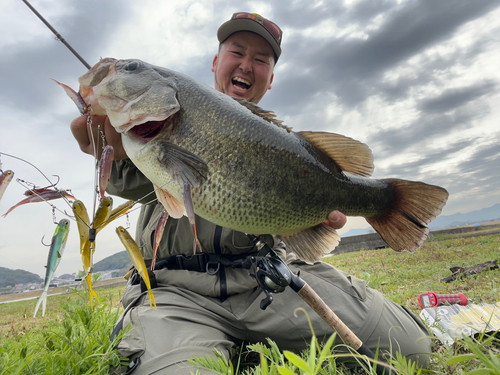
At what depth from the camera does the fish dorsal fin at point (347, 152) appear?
2.33m

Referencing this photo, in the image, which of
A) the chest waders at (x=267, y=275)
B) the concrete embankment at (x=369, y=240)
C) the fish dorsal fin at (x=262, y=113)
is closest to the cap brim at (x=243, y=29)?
the fish dorsal fin at (x=262, y=113)

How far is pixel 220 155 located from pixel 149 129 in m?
0.48

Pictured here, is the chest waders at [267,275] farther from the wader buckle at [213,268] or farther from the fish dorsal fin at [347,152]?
the fish dorsal fin at [347,152]

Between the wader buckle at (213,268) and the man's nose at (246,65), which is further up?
the man's nose at (246,65)

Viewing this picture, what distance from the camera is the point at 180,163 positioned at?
67.6 inches

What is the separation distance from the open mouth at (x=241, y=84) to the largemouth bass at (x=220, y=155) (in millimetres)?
1439

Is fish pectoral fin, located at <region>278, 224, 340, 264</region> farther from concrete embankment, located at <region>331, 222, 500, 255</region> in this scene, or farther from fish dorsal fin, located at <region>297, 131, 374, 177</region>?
concrete embankment, located at <region>331, 222, 500, 255</region>

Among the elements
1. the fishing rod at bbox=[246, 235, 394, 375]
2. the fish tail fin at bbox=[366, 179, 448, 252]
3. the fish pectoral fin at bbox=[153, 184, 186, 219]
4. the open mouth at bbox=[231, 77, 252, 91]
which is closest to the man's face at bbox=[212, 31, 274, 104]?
the open mouth at bbox=[231, 77, 252, 91]

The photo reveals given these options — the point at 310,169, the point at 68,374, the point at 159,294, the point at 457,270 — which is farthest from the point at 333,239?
the point at 457,270

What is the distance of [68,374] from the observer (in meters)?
1.58

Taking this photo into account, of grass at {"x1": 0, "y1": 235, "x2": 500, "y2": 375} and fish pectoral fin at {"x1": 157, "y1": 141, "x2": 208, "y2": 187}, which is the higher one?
fish pectoral fin at {"x1": 157, "y1": 141, "x2": 208, "y2": 187}

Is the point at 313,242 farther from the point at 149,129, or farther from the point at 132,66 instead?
the point at 132,66

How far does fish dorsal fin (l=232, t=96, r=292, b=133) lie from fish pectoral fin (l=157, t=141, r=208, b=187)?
0.63 m

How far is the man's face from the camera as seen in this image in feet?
11.2
